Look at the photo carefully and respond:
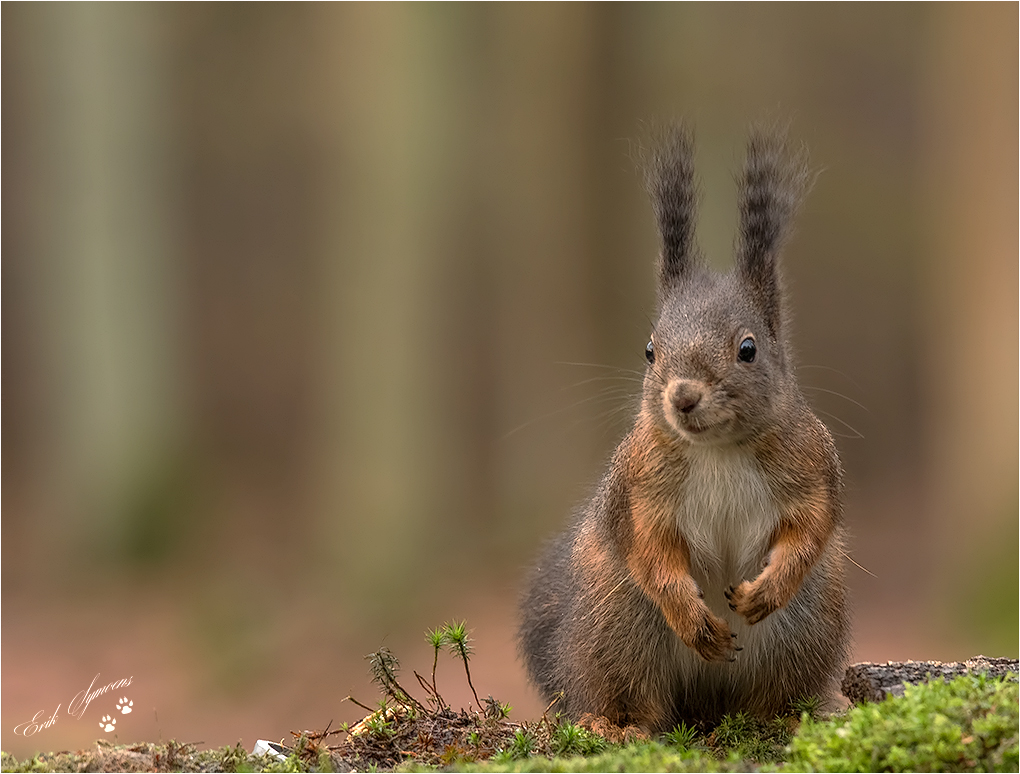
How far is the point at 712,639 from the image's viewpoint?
485 cm

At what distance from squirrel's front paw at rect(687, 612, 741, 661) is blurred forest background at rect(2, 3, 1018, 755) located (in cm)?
121

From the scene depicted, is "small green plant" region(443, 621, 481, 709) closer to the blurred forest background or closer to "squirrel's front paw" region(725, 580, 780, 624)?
"squirrel's front paw" region(725, 580, 780, 624)

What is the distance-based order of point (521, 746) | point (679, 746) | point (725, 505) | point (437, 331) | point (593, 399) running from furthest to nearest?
point (437, 331), point (593, 399), point (725, 505), point (679, 746), point (521, 746)

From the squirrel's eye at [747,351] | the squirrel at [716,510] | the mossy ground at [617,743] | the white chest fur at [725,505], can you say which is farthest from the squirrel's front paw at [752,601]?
the squirrel's eye at [747,351]

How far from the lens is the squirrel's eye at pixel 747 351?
4.83 m

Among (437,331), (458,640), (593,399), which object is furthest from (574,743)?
(437,331)

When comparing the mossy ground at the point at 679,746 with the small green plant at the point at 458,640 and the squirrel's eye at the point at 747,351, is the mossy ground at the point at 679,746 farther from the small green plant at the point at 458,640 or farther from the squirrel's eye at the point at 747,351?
the squirrel's eye at the point at 747,351

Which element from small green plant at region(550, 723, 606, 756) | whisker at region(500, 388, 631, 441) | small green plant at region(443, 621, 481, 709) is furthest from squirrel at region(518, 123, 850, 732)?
small green plant at region(443, 621, 481, 709)

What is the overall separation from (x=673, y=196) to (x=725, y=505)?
139 cm

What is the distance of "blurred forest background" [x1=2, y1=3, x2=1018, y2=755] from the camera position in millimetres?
10883

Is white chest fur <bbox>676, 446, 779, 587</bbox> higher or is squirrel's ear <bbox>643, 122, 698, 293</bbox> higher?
squirrel's ear <bbox>643, 122, 698, 293</bbox>

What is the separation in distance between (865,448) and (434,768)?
44.3ft

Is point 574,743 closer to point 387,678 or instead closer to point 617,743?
point 617,743

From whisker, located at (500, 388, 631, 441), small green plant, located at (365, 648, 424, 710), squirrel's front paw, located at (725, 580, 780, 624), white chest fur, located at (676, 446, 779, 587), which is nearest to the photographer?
squirrel's front paw, located at (725, 580, 780, 624)
